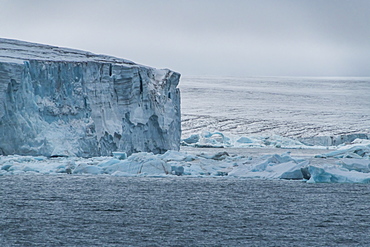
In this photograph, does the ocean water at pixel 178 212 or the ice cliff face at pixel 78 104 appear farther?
the ice cliff face at pixel 78 104

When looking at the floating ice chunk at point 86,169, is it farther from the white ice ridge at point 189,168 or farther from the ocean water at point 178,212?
the ocean water at point 178,212

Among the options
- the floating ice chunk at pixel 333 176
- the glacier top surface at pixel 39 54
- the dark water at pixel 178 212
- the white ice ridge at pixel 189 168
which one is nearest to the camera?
the dark water at pixel 178 212

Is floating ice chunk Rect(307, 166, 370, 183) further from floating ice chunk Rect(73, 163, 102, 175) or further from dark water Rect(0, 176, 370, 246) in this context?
floating ice chunk Rect(73, 163, 102, 175)

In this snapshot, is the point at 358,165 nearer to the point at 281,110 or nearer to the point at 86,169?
the point at 86,169

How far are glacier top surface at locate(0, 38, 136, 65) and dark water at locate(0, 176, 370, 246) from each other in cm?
351

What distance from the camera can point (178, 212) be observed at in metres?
7.28

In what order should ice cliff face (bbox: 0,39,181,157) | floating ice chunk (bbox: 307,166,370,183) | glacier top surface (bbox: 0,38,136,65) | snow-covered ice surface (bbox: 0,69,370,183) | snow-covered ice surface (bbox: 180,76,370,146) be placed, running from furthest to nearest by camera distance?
snow-covered ice surface (bbox: 180,76,370,146) → glacier top surface (bbox: 0,38,136,65) → ice cliff face (bbox: 0,39,181,157) → snow-covered ice surface (bbox: 0,69,370,183) → floating ice chunk (bbox: 307,166,370,183)

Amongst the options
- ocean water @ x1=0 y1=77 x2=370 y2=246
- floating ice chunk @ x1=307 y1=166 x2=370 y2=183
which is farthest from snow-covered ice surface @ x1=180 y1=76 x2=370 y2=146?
ocean water @ x1=0 y1=77 x2=370 y2=246

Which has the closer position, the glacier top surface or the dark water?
the dark water

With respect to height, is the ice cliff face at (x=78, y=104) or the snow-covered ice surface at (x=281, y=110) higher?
the ice cliff face at (x=78, y=104)

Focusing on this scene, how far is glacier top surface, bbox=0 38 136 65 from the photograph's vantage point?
12789 millimetres

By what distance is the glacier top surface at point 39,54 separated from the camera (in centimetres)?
1279

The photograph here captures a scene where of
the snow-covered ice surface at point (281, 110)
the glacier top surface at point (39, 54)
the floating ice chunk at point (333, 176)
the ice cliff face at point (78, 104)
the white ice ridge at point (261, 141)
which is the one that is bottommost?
the white ice ridge at point (261, 141)

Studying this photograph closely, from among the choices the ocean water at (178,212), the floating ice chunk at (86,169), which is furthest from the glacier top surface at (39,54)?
the ocean water at (178,212)
